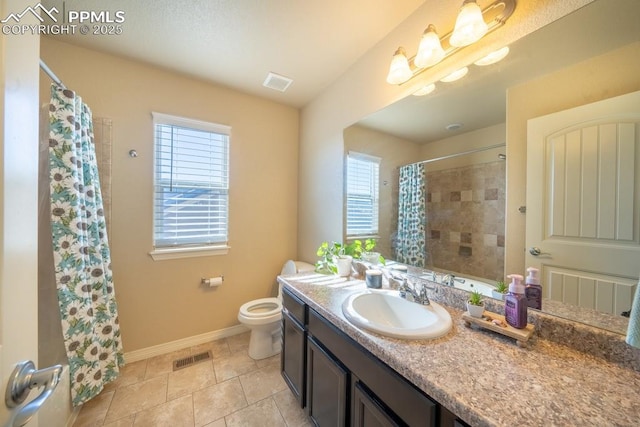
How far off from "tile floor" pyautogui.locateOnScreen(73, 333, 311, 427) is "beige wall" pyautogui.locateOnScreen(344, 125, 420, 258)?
1.24 m

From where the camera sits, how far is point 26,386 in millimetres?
527

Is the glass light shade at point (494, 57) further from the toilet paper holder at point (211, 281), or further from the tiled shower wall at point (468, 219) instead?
the toilet paper holder at point (211, 281)

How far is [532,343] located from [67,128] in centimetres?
252

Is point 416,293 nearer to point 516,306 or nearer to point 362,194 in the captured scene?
point 516,306

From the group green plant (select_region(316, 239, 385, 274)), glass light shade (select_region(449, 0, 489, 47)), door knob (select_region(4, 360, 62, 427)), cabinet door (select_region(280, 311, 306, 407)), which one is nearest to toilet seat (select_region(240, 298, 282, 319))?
cabinet door (select_region(280, 311, 306, 407))

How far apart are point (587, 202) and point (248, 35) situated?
2027 mm

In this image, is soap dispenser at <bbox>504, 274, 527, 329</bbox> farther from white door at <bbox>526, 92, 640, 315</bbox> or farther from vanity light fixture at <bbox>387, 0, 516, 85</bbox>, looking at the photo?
vanity light fixture at <bbox>387, 0, 516, 85</bbox>

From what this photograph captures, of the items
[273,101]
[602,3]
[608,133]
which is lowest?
[608,133]

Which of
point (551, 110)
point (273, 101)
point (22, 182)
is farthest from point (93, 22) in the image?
point (551, 110)

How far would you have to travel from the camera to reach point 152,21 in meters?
1.47

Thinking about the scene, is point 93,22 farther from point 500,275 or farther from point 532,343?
point 532,343

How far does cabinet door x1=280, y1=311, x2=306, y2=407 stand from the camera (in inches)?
50.9

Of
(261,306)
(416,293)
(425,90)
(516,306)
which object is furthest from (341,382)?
(425,90)

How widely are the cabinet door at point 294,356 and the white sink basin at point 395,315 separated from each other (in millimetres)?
387
